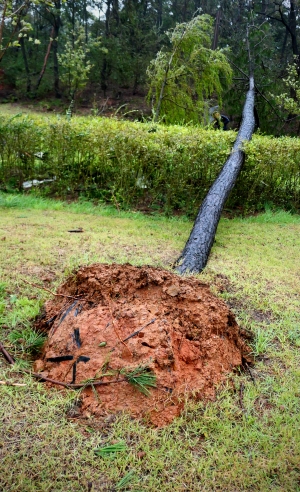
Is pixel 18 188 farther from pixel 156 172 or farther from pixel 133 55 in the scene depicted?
pixel 133 55

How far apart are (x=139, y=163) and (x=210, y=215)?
1640 mm

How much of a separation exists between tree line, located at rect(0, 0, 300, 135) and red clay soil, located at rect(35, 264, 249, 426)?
6948 millimetres

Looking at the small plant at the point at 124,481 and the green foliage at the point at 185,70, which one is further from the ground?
the green foliage at the point at 185,70

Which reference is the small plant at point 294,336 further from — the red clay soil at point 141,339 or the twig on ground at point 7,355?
the twig on ground at point 7,355

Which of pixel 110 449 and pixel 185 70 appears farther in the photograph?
pixel 185 70

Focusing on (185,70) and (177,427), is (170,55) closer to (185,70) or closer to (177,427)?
(185,70)

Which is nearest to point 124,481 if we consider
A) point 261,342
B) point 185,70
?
point 261,342

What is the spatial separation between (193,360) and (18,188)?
4848mm

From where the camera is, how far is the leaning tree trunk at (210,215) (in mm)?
3418

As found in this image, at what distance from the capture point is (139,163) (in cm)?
542

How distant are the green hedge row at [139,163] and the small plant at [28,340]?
3477mm

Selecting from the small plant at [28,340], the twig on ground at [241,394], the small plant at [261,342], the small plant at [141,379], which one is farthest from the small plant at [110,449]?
the small plant at [261,342]

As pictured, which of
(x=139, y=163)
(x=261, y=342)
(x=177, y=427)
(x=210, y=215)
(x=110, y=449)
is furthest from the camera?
(x=139, y=163)

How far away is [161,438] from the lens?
1.66m
